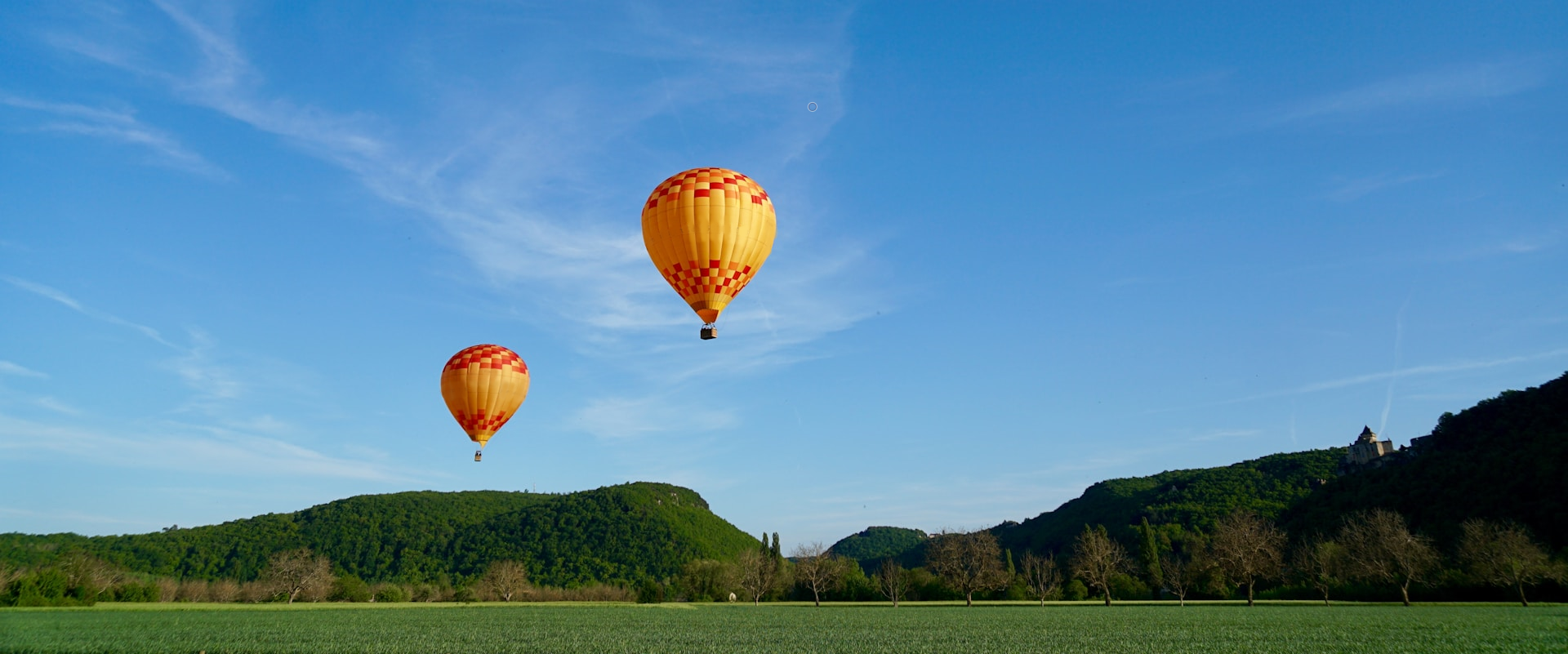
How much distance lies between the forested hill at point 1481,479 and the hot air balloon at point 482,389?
269 feet

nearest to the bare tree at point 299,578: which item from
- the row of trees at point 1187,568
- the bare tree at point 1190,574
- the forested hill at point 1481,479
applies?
the row of trees at point 1187,568

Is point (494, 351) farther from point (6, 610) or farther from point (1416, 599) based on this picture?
point (1416, 599)

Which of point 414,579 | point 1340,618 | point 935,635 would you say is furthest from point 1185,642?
point 414,579

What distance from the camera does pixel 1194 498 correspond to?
126312 mm

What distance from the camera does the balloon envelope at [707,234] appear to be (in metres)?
28.0

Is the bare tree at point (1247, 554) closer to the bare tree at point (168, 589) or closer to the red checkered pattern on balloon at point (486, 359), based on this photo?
the red checkered pattern on balloon at point (486, 359)

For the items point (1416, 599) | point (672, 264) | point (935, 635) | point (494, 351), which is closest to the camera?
point (672, 264)

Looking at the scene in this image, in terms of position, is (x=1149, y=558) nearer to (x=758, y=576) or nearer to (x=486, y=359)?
(x=758, y=576)

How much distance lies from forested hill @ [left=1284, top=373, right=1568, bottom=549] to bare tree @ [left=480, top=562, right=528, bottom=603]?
103100 millimetres

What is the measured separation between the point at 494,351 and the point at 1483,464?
95522mm

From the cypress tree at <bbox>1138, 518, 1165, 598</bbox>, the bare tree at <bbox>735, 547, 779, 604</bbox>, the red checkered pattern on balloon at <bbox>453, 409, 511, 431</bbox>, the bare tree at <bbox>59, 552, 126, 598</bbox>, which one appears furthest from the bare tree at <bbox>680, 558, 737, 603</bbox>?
the red checkered pattern on balloon at <bbox>453, 409, 511, 431</bbox>

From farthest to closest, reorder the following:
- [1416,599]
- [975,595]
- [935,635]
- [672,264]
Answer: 1. [975,595]
2. [1416,599]
3. [935,635]
4. [672,264]

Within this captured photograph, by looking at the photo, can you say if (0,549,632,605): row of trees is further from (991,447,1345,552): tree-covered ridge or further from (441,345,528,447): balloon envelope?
(991,447,1345,552): tree-covered ridge

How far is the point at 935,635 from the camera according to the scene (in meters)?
31.0
